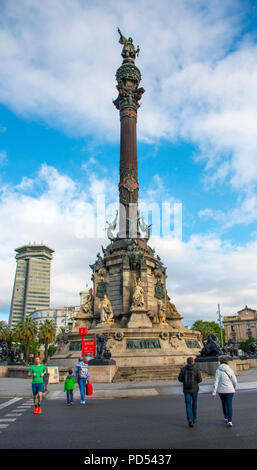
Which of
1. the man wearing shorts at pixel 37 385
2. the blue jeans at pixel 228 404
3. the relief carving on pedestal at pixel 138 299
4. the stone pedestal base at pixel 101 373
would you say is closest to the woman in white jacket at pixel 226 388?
the blue jeans at pixel 228 404

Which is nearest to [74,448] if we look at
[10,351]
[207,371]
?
[207,371]

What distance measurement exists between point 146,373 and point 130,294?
1038cm

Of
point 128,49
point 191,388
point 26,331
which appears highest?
point 128,49

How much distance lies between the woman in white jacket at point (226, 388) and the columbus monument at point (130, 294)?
1569 centimetres

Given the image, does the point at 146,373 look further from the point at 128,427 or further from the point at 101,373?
the point at 128,427

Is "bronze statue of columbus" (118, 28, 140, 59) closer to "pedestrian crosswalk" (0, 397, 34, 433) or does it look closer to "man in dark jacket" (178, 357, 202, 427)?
"pedestrian crosswalk" (0, 397, 34, 433)

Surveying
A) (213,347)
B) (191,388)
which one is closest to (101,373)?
(213,347)

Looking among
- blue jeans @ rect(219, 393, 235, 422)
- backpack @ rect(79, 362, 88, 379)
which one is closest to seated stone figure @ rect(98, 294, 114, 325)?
backpack @ rect(79, 362, 88, 379)

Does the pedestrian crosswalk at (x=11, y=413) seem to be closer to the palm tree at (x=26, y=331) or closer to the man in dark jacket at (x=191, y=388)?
the man in dark jacket at (x=191, y=388)

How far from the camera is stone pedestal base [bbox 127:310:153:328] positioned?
3032 centimetres

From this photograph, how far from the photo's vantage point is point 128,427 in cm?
A: 865

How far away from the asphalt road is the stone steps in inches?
402

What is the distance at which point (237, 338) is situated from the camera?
106 metres

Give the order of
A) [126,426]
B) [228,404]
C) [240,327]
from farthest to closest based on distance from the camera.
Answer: [240,327]
[126,426]
[228,404]
